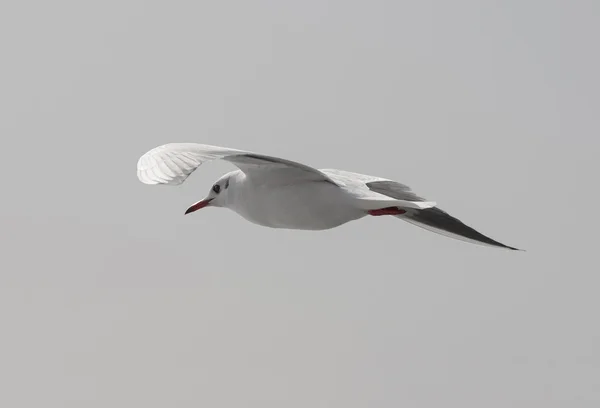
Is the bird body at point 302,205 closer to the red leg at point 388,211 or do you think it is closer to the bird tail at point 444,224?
the red leg at point 388,211

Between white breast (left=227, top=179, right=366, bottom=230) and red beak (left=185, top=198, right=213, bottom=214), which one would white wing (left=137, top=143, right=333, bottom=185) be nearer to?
white breast (left=227, top=179, right=366, bottom=230)

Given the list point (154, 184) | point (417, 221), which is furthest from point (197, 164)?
point (417, 221)

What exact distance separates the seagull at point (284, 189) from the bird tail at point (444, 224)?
2cm

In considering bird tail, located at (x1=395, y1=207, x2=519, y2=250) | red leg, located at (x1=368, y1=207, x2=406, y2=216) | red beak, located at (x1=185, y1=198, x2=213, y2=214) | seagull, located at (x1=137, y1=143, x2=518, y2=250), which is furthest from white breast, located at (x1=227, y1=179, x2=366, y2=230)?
bird tail, located at (x1=395, y1=207, x2=519, y2=250)

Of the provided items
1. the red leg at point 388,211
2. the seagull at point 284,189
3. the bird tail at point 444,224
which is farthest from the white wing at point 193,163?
the bird tail at point 444,224

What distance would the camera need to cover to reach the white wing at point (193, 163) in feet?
13.2

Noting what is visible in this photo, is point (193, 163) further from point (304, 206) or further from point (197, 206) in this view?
point (197, 206)

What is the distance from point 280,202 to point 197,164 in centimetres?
73

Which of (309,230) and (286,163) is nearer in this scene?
(286,163)

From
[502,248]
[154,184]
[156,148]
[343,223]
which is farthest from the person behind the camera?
[502,248]

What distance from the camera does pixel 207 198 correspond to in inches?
208

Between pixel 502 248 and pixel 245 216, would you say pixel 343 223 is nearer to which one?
pixel 245 216

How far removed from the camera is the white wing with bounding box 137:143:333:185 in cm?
403

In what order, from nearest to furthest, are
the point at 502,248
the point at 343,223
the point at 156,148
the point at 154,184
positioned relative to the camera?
the point at 154,184 < the point at 156,148 < the point at 343,223 < the point at 502,248
